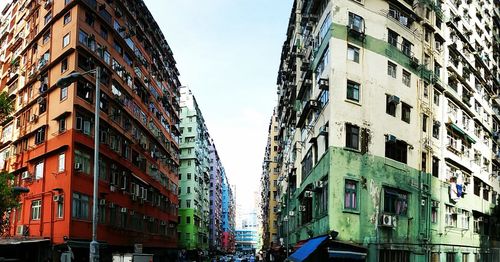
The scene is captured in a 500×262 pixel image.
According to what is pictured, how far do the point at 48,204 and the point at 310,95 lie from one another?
19.3m

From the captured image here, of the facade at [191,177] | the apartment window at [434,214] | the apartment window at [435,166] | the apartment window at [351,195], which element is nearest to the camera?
the apartment window at [351,195]

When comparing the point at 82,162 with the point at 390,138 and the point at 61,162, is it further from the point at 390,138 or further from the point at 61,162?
the point at 390,138

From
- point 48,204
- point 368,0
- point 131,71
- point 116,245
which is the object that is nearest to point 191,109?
point 131,71

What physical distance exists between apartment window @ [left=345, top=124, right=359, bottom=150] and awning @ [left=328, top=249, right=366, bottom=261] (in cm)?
544

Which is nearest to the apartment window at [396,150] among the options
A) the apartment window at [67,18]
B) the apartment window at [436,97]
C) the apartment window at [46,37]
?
the apartment window at [436,97]

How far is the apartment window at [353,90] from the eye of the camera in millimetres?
30219

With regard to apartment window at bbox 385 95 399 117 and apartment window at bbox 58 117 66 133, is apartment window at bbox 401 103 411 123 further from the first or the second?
apartment window at bbox 58 117 66 133

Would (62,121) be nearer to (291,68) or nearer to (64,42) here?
(64,42)

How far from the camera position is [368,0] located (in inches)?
1267

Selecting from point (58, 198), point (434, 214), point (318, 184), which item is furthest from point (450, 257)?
point (58, 198)

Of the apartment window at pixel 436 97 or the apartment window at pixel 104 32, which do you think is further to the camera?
the apartment window at pixel 104 32

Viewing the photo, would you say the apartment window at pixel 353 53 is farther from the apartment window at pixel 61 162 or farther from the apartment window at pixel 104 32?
the apartment window at pixel 104 32

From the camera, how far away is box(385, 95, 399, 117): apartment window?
31628mm

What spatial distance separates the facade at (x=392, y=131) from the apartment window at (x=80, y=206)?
1519 centimetres
